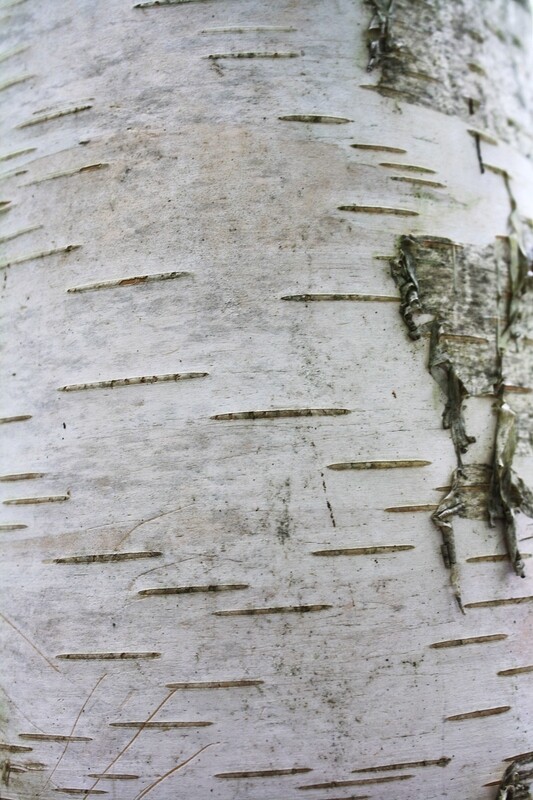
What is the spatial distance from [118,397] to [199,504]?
0.25m

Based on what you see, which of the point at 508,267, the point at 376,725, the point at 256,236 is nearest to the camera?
the point at 376,725

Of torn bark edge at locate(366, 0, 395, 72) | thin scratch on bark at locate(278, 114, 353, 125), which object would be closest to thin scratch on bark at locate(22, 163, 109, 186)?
thin scratch on bark at locate(278, 114, 353, 125)

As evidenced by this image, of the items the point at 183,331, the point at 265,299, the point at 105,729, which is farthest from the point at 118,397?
the point at 105,729

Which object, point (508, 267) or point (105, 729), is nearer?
point (105, 729)

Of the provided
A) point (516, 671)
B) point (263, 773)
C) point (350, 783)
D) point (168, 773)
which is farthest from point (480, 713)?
point (168, 773)

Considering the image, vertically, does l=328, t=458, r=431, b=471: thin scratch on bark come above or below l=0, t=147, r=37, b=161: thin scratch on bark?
below

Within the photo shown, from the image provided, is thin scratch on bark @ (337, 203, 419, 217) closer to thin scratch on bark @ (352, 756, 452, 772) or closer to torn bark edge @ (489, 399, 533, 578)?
torn bark edge @ (489, 399, 533, 578)

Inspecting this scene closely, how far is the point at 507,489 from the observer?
52.0 inches

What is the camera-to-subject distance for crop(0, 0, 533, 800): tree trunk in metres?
1.18

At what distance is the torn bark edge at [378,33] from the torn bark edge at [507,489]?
761mm

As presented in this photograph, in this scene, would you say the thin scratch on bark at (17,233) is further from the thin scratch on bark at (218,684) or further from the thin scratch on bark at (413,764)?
the thin scratch on bark at (413,764)

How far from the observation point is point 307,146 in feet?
4.39

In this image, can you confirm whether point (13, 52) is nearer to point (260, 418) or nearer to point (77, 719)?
point (260, 418)

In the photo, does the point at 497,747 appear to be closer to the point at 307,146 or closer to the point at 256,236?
the point at 256,236
